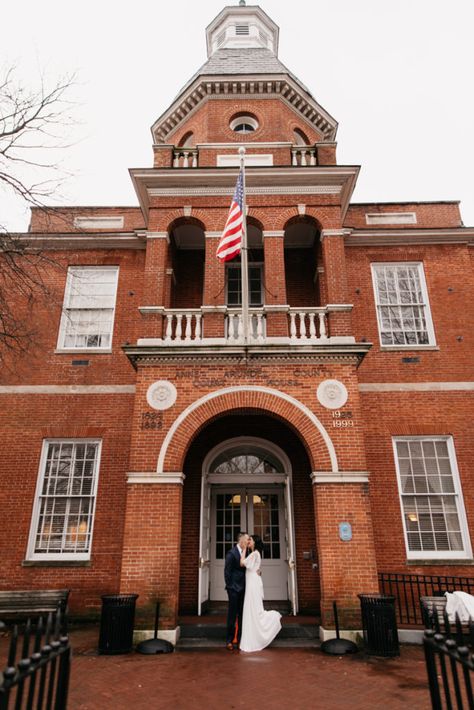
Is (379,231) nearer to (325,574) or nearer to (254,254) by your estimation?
(254,254)

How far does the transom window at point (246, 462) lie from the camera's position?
11.8m

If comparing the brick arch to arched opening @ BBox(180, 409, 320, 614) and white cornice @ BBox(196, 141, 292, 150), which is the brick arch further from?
white cornice @ BBox(196, 141, 292, 150)

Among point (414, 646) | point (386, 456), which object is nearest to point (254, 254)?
point (386, 456)

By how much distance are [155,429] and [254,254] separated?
645 centimetres

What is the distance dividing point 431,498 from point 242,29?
20201 millimetres

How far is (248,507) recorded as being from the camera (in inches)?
454

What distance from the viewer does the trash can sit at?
7.61m

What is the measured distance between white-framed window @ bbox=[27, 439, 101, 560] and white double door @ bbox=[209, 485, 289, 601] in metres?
2.98

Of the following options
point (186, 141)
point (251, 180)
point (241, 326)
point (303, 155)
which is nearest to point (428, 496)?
point (241, 326)

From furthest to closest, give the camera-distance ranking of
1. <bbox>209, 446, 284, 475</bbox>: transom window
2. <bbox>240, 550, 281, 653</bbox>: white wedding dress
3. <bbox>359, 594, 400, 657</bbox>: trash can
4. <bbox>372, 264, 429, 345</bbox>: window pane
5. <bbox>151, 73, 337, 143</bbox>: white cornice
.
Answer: <bbox>151, 73, 337, 143</bbox>: white cornice, <bbox>372, 264, 429, 345</bbox>: window pane, <bbox>209, 446, 284, 475</bbox>: transom window, <bbox>240, 550, 281, 653</bbox>: white wedding dress, <bbox>359, 594, 400, 657</bbox>: trash can

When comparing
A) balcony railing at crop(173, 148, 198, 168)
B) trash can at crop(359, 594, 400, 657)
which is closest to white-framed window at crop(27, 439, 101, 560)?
trash can at crop(359, 594, 400, 657)

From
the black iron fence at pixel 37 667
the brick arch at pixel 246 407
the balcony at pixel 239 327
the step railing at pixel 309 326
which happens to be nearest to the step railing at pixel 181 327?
the balcony at pixel 239 327

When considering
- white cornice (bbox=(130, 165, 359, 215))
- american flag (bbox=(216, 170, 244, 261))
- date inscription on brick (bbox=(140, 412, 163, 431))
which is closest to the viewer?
date inscription on brick (bbox=(140, 412, 163, 431))

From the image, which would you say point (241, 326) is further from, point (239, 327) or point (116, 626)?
point (116, 626)
